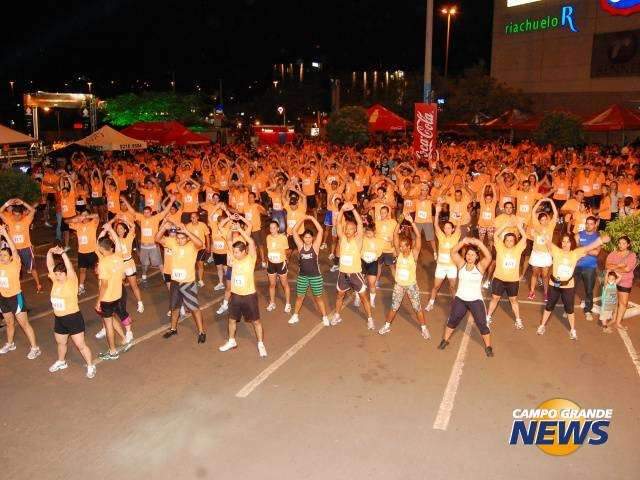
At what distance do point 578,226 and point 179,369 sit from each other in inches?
270

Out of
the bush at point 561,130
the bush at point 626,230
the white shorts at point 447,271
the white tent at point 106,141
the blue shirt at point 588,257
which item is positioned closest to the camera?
the bush at point 626,230

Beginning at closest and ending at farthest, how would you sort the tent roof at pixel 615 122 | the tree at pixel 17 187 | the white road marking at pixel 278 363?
the white road marking at pixel 278 363, the tree at pixel 17 187, the tent roof at pixel 615 122

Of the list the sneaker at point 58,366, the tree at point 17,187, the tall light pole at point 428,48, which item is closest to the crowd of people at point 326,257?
the sneaker at point 58,366

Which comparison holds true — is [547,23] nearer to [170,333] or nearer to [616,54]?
[616,54]

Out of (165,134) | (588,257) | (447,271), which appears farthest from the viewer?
(165,134)

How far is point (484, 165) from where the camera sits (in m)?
17.3

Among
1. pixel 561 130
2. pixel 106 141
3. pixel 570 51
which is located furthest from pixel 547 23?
pixel 106 141

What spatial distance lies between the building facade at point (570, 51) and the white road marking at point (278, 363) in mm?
33526

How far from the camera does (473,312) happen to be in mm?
7141

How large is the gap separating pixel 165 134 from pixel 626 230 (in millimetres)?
17496

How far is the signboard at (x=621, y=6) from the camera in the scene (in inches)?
1319

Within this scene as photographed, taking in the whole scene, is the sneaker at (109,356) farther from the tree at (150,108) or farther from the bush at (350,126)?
the tree at (150,108)

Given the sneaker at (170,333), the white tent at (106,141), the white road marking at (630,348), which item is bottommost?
the sneaker at (170,333)

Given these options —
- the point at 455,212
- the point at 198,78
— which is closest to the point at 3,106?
the point at 198,78
